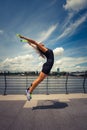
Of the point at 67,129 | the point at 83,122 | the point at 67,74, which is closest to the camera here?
the point at 67,129

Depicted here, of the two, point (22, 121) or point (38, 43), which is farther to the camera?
point (38, 43)

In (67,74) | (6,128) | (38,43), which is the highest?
(38,43)

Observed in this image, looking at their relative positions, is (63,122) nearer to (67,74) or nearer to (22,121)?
(22,121)

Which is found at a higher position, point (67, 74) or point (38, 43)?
point (38, 43)

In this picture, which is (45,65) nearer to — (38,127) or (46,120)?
(46,120)

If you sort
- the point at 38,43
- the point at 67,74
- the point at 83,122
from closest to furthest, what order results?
the point at 83,122 → the point at 38,43 → the point at 67,74

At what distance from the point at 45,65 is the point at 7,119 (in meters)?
2.08

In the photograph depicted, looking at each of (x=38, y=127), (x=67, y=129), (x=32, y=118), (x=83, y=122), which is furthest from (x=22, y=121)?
(x=83, y=122)

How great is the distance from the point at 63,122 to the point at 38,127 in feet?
2.37

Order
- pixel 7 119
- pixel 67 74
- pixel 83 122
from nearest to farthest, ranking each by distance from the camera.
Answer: pixel 83 122
pixel 7 119
pixel 67 74

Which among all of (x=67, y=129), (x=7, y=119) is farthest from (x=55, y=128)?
(x=7, y=119)

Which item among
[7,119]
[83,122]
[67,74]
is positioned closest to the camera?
[83,122]

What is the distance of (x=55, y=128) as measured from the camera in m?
3.73

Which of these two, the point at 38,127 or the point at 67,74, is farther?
the point at 67,74
